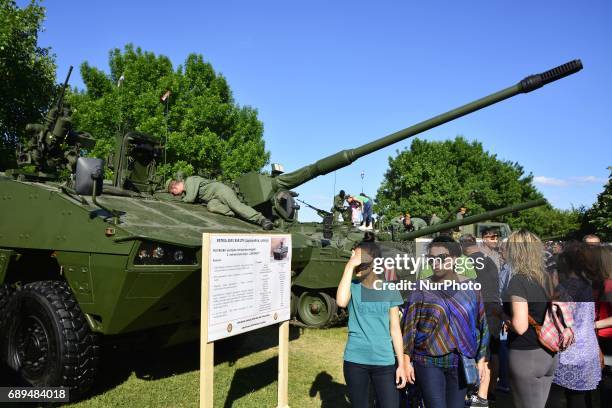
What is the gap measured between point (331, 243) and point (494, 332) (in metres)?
4.51

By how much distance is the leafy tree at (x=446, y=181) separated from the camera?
36.8 meters

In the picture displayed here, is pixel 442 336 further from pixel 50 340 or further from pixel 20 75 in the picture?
pixel 20 75

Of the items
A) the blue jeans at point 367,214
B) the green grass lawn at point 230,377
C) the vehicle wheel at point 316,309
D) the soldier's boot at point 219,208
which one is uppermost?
the blue jeans at point 367,214

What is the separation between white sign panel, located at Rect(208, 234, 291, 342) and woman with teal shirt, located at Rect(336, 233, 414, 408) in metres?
0.97

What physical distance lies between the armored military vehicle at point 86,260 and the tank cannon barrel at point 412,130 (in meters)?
0.01

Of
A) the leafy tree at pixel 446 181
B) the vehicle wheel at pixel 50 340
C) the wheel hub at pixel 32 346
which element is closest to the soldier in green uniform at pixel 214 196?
the vehicle wheel at pixel 50 340

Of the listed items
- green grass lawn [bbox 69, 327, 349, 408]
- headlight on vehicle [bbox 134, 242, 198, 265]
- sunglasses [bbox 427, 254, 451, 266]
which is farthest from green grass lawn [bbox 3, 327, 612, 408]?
sunglasses [bbox 427, 254, 451, 266]

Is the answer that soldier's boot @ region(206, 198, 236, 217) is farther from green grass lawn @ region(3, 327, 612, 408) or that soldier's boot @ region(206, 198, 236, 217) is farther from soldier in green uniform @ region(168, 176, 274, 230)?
green grass lawn @ region(3, 327, 612, 408)

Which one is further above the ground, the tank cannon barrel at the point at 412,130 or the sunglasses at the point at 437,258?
the tank cannon barrel at the point at 412,130

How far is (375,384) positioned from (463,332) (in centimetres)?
69

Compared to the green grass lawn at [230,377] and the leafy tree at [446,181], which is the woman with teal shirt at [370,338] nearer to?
the green grass lawn at [230,377]

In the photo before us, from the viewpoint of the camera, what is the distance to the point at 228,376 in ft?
19.7

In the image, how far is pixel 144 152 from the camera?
6879mm

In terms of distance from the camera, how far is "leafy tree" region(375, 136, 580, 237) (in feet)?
121
